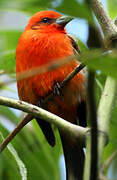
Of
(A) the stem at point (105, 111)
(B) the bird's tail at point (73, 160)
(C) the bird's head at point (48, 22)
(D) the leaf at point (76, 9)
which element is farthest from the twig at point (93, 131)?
(C) the bird's head at point (48, 22)

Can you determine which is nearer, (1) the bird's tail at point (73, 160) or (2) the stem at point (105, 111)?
(2) the stem at point (105, 111)

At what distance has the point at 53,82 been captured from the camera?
10.7 ft

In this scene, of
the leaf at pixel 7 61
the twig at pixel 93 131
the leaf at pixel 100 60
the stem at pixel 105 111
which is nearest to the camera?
the leaf at pixel 100 60

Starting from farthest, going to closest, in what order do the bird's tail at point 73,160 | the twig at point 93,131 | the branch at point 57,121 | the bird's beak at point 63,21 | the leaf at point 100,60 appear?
1. the bird's beak at point 63,21
2. the bird's tail at point 73,160
3. the branch at point 57,121
4. the twig at point 93,131
5. the leaf at point 100,60

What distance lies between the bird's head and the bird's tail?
1.27 meters

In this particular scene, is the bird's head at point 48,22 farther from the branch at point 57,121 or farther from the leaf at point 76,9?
the leaf at point 76,9

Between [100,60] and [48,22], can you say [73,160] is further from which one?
[100,60]

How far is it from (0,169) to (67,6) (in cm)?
175

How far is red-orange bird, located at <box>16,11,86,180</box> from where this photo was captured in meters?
3.26

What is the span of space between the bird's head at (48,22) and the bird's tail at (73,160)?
4.16ft

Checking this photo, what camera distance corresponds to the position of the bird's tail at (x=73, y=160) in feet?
9.45

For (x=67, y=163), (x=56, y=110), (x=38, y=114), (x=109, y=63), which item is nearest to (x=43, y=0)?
(x=109, y=63)

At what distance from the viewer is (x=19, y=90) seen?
3.51 meters

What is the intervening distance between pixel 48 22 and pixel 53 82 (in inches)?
41.6
